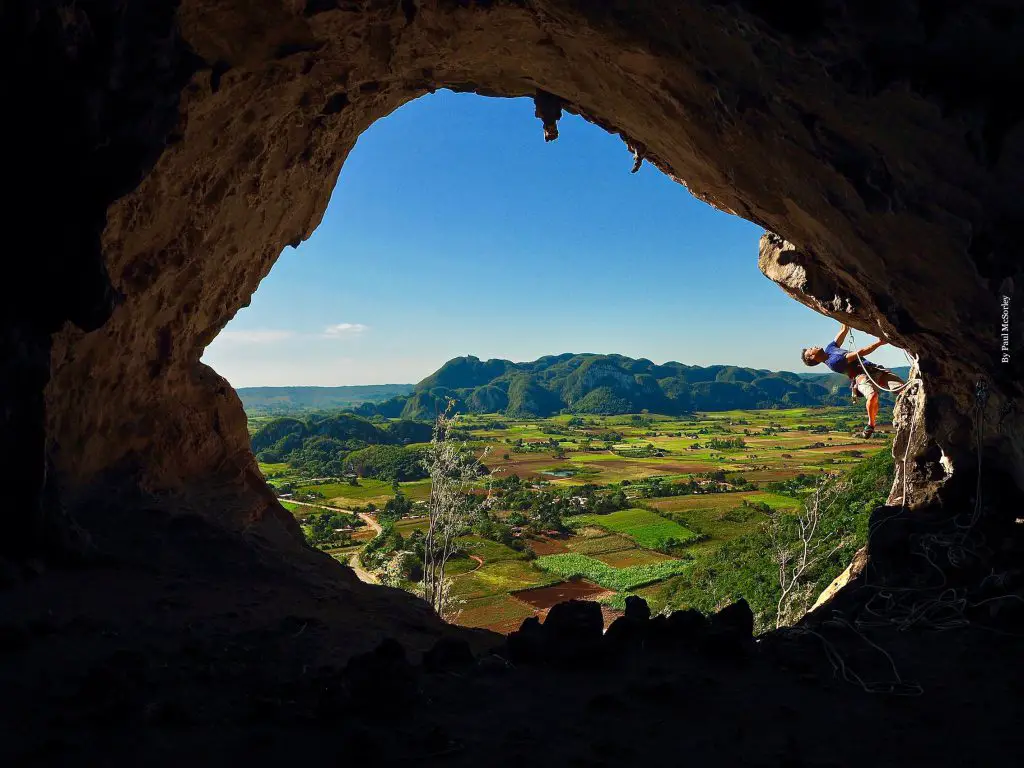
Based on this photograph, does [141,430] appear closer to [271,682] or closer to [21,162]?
[21,162]

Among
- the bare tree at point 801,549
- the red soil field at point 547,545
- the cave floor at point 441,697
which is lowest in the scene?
the red soil field at point 547,545

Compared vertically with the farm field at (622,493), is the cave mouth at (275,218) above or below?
above

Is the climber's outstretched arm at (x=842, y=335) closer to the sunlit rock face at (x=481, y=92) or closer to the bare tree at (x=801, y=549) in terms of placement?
the sunlit rock face at (x=481, y=92)

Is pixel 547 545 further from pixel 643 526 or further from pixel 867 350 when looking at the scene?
pixel 867 350

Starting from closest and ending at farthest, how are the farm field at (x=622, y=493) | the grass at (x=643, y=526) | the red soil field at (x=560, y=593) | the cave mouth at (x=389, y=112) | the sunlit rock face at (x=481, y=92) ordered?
the sunlit rock face at (x=481, y=92) → the cave mouth at (x=389, y=112) → the red soil field at (x=560, y=593) → the farm field at (x=622, y=493) → the grass at (x=643, y=526)

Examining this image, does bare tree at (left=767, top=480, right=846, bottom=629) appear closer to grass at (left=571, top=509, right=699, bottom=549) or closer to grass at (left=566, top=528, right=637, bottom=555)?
grass at (left=566, top=528, right=637, bottom=555)

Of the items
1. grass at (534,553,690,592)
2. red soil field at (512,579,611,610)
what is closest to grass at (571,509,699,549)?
grass at (534,553,690,592)

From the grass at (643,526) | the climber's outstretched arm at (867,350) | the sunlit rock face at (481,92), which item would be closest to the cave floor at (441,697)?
the sunlit rock face at (481,92)
